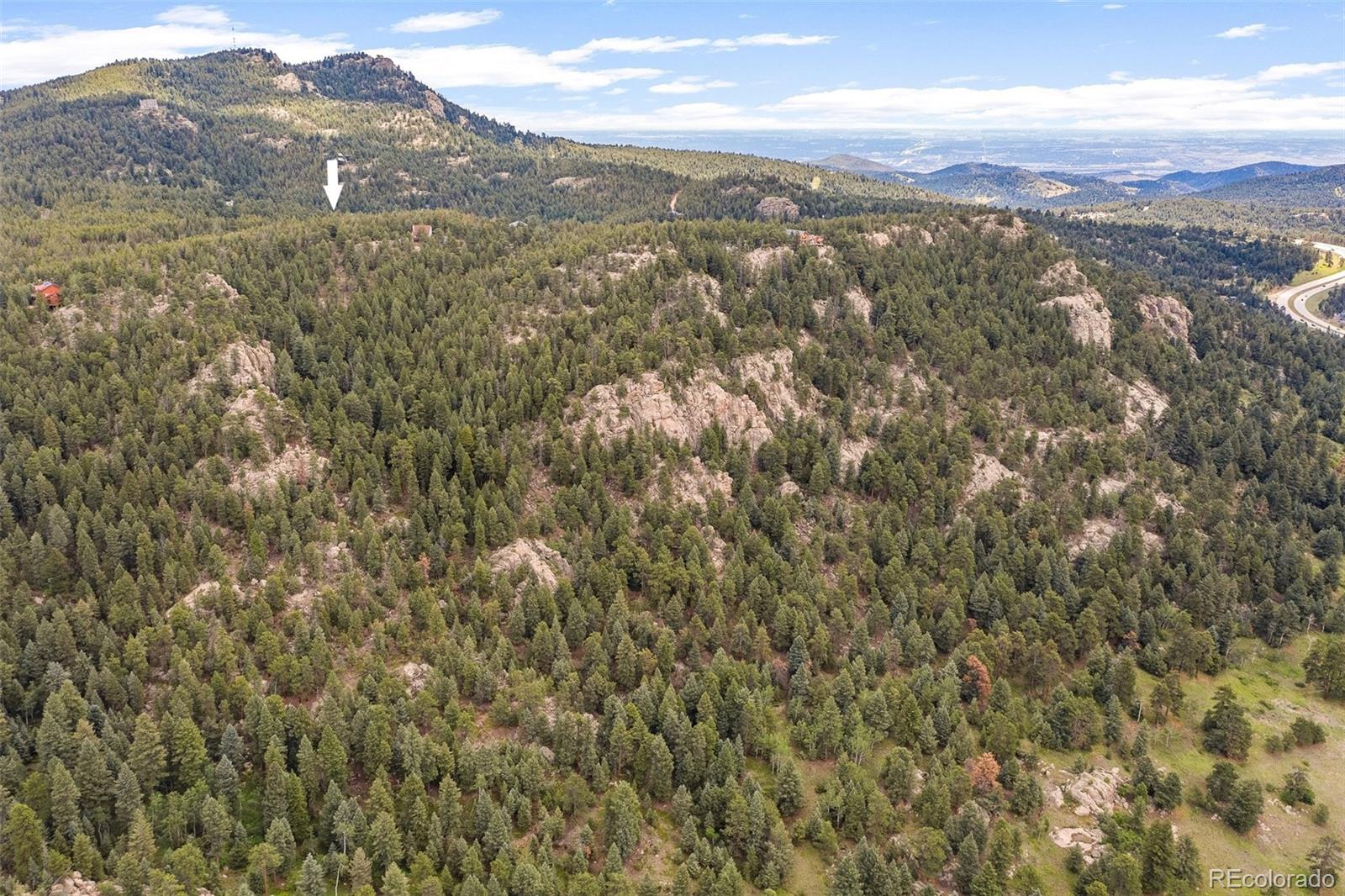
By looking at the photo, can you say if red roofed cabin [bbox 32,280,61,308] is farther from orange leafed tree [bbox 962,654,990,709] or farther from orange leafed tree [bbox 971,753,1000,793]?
orange leafed tree [bbox 971,753,1000,793]

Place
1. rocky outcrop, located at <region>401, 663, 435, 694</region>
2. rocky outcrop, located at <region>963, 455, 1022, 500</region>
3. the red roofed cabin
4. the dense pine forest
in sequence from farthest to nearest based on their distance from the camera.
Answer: rocky outcrop, located at <region>963, 455, 1022, 500</region>
the red roofed cabin
rocky outcrop, located at <region>401, 663, 435, 694</region>
the dense pine forest

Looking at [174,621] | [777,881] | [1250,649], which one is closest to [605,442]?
[174,621]

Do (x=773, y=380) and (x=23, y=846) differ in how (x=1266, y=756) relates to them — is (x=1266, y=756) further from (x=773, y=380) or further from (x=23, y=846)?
(x=23, y=846)

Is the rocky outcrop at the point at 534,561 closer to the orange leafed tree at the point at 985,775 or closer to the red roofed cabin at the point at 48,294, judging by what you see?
the orange leafed tree at the point at 985,775

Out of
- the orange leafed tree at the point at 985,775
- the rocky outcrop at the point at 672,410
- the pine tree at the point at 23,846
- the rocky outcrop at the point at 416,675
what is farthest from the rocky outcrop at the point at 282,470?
the orange leafed tree at the point at 985,775

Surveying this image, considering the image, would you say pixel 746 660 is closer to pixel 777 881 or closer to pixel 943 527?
pixel 777 881

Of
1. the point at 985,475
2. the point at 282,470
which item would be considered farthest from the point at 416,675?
the point at 985,475

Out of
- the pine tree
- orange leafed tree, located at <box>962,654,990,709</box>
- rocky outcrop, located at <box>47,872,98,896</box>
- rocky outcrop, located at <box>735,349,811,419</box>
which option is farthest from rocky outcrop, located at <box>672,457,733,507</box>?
the pine tree
